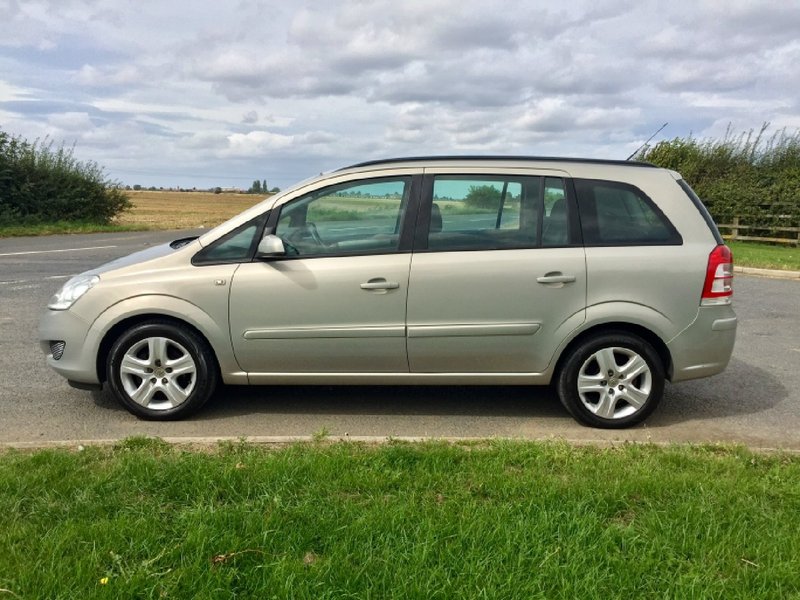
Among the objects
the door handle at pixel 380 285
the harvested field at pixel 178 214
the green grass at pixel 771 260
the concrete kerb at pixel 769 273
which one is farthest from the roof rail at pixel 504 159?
the green grass at pixel 771 260

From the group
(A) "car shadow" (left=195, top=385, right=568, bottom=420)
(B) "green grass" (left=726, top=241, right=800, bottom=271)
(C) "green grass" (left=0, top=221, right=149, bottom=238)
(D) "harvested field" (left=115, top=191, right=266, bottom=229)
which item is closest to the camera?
(A) "car shadow" (left=195, top=385, right=568, bottom=420)

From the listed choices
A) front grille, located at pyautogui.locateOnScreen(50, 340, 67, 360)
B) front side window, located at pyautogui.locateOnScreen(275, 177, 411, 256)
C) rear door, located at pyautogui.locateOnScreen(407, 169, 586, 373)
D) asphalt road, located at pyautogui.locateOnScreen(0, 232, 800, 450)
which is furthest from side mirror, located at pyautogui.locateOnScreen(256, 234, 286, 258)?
front grille, located at pyautogui.locateOnScreen(50, 340, 67, 360)

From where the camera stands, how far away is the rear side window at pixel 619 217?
183 inches

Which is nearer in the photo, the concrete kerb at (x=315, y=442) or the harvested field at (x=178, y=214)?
the concrete kerb at (x=315, y=442)

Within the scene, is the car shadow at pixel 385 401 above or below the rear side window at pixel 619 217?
below

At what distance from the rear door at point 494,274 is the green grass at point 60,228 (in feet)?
68.6

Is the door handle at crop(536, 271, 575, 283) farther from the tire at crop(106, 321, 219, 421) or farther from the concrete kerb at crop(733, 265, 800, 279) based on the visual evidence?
the concrete kerb at crop(733, 265, 800, 279)

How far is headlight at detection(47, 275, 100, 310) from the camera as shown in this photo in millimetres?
4699

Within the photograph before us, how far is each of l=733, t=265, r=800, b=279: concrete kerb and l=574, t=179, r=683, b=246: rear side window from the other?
1141 centimetres

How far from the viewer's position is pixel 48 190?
83.5ft

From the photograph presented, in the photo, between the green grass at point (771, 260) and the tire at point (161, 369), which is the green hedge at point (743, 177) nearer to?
the green grass at point (771, 260)

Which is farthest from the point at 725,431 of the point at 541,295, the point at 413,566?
the point at 413,566

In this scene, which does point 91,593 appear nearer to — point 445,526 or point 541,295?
point 445,526

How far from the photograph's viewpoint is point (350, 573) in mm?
2611
